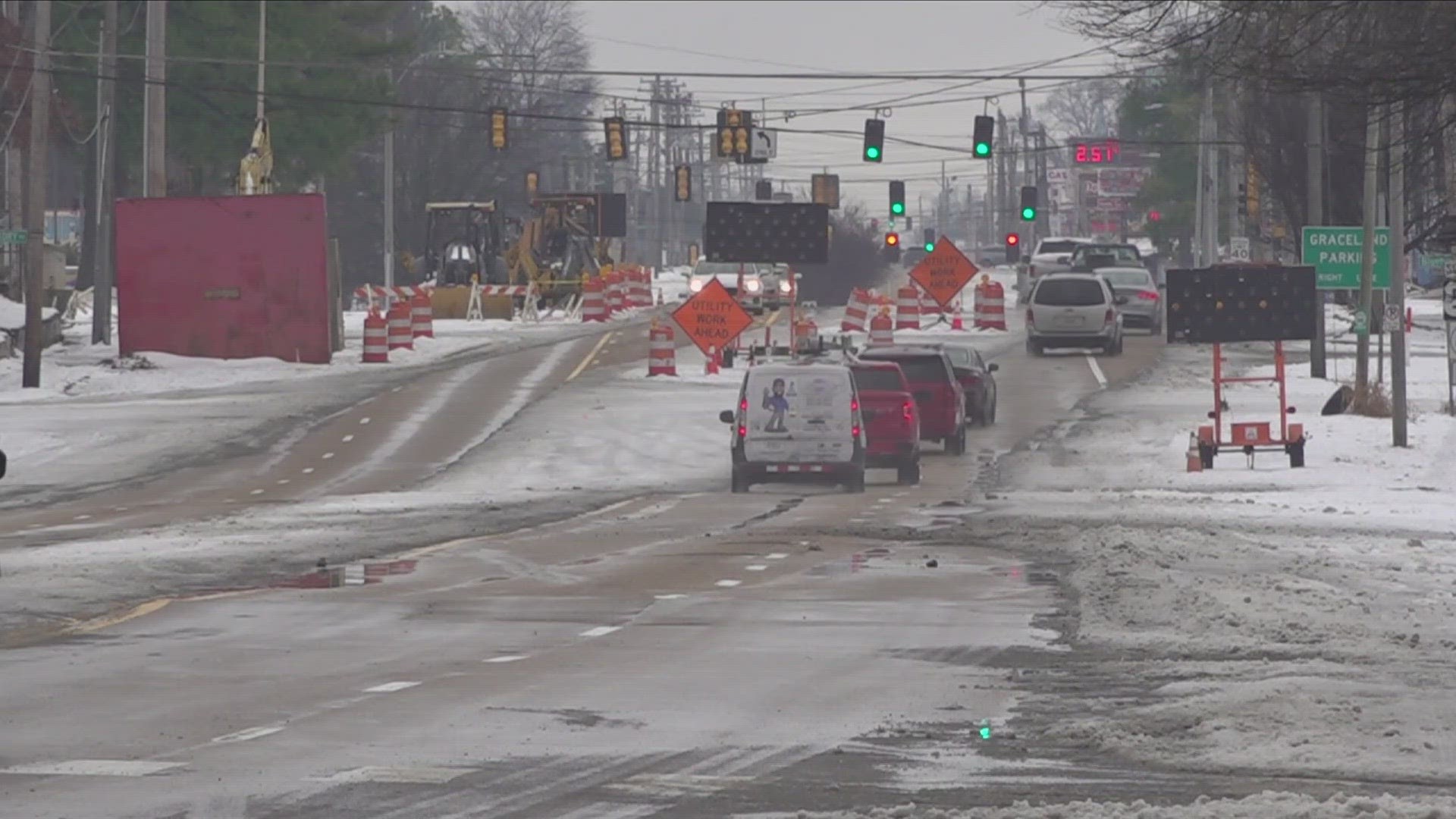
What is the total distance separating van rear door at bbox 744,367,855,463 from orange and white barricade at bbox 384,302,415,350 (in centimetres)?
2784

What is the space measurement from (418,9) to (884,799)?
12539cm

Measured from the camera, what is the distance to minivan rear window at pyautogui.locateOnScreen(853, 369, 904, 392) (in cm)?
3344

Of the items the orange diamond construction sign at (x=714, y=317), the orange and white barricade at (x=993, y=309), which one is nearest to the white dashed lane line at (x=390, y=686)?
the orange diamond construction sign at (x=714, y=317)

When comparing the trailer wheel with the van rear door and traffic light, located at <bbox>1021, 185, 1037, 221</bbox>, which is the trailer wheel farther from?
traffic light, located at <bbox>1021, 185, 1037, 221</bbox>

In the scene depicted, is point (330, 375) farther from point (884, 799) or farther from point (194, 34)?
point (884, 799)

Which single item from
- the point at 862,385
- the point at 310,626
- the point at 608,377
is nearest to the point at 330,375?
the point at 608,377

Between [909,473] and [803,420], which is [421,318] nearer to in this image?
[909,473]

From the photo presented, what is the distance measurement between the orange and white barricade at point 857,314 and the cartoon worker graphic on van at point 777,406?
32398 millimetres

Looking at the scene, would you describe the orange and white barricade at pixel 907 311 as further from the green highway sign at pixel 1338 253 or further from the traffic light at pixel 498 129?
the green highway sign at pixel 1338 253

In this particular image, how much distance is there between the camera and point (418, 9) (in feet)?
435

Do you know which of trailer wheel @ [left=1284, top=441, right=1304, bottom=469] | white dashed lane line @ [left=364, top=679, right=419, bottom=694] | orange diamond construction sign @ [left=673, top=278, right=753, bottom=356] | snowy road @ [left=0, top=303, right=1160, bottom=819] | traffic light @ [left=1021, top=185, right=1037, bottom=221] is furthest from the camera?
traffic light @ [left=1021, top=185, right=1037, bottom=221]

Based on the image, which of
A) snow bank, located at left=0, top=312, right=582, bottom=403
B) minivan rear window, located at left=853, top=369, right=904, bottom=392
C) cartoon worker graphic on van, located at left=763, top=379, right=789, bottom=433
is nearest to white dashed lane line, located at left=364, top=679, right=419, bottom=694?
cartoon worker graphic on van, located at left=763, top=379, right=789, bottom=433

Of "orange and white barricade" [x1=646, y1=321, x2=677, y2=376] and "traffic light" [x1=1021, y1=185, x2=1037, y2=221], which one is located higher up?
"traffic light" [x1=1021, y1=185, x2=1037, y2=221]

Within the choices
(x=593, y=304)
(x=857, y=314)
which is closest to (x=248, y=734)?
(x=857, y=314)
